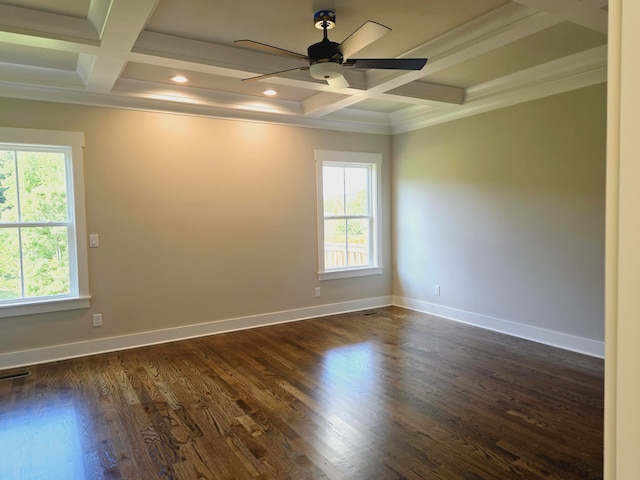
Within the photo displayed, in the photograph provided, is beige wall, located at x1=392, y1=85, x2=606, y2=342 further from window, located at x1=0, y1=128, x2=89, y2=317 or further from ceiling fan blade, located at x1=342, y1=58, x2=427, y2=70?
window, located at x1=0, y1=128, x2=89, y2=317

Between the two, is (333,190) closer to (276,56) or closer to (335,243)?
(335,243)

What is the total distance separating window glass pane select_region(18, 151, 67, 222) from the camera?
4.05 metres

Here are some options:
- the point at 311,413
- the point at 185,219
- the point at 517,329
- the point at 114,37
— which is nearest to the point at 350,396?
the point at 311,413

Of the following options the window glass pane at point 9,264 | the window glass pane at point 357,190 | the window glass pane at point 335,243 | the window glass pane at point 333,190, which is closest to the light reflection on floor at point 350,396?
the window glass pane at point 335,243

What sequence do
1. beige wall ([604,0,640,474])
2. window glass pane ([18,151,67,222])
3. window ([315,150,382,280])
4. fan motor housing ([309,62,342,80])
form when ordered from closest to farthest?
beige wall ([604,0,640,474]) → fan motor housing ([309,62,342,80]) → window glass pane ([18,151,67,222]) → window ([315,150,382,280])

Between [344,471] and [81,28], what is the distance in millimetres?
3328

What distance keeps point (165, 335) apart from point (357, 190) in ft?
10.4

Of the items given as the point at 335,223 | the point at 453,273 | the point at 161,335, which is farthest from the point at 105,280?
the point at 453,273

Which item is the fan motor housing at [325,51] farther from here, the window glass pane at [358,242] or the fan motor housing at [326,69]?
the window glass pane at [358,242]

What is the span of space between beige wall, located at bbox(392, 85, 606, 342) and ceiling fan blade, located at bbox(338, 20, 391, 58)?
2489 millimetres

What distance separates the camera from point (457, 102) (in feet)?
16.2

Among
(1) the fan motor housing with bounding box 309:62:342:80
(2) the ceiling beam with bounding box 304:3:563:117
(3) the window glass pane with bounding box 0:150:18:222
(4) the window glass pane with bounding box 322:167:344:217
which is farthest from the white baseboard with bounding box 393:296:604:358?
(3) the window glass pane with bounding box 0:150:18:222

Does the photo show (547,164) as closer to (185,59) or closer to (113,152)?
(185,59)

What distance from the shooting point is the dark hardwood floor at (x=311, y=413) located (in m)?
2.40
